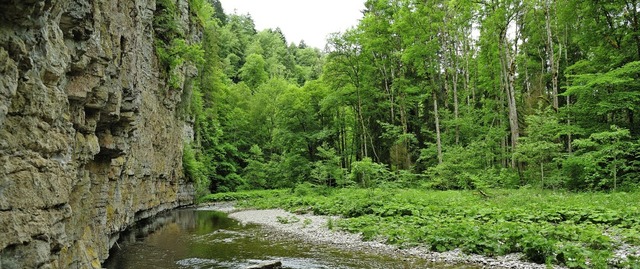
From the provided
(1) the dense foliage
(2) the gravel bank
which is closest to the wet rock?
(2) the gravel bank

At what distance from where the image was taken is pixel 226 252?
511 inches

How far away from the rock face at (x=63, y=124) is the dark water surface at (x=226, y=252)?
4.26ft

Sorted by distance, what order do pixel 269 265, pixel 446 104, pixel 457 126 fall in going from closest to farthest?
pixel 269 265
pixel 457 126
pixel 446 104

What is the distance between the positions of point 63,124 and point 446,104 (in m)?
28.9

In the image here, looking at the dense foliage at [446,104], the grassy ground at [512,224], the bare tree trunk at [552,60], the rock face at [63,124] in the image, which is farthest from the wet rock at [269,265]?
the bare tree trunk at [552,60]

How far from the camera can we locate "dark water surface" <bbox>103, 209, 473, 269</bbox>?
10922 mm

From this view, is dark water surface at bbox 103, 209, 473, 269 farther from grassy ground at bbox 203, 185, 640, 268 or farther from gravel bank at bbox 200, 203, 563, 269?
grassy ground at bbox 203, 185, 640, 268

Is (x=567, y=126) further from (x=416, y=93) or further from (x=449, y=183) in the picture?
(x=416, y=93)

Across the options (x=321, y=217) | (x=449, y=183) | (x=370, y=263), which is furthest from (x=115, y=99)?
(x=449, y=183)

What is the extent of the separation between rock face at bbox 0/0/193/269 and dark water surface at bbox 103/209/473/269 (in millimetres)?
1299

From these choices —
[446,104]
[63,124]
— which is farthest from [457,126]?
[63,124]

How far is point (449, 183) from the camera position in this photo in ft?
83.3

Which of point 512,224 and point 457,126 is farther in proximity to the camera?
point 457,126

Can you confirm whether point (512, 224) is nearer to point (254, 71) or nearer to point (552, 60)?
point (552, 60)
